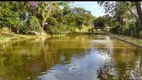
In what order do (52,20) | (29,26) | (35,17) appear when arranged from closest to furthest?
(29,26) → (35,17) → (52,20)

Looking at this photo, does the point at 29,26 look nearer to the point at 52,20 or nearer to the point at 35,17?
the point at 35,17

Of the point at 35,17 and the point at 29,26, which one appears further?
the point at 35,17

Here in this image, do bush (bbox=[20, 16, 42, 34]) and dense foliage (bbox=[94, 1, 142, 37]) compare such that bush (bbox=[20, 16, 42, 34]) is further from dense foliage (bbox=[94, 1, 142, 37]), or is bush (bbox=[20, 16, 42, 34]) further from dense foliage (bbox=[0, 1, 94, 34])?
dense foliage (bbox=[94, 1, 142, 37])

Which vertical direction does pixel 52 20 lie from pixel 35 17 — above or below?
below

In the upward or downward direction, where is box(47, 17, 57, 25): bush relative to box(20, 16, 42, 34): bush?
upward

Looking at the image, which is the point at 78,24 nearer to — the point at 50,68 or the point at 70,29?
the point at 70,29

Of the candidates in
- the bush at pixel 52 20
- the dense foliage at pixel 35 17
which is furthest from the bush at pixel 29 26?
the bush at pixel 52 20

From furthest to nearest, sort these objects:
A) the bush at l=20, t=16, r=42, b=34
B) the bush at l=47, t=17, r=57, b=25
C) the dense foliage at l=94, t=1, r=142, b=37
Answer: the bush at l=47, t=17, r=57, b=25 < the bush at l=20, t=16, r=42, b=34 < the dense foliage at l=94, t=1, r=142, b=37

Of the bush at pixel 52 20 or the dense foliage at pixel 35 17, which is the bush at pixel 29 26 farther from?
the bush at pixel 52 20

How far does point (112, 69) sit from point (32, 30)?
4307 cm

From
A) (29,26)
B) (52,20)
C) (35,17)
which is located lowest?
(29,26)

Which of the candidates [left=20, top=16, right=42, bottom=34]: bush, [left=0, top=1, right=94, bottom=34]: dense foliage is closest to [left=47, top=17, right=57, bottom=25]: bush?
[left=0, top=1, right=94, bottom=34]: dense foliage

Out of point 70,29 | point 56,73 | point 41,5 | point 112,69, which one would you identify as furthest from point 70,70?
point 70,29

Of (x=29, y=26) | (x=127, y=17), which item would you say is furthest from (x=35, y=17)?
(x=127, y=17)
